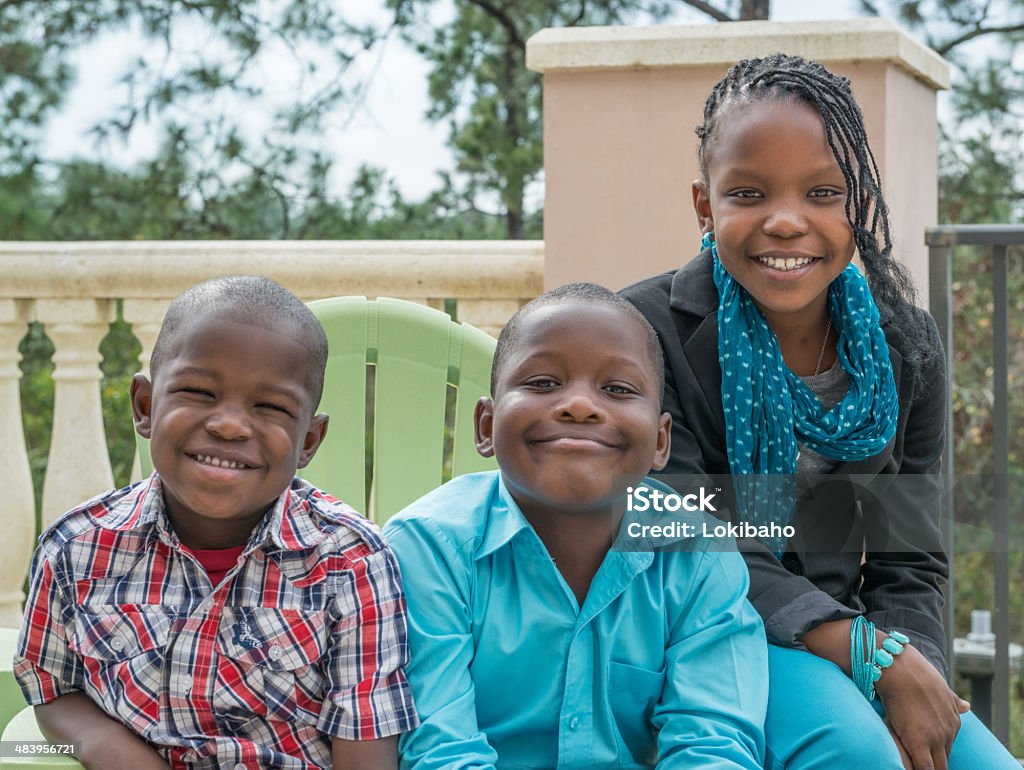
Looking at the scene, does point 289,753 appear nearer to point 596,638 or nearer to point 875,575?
point 596,638

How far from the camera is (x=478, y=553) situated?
198 centimetres

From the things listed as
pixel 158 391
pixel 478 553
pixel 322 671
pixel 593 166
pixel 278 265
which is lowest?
pixel 322 671

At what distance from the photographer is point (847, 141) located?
7.02ft

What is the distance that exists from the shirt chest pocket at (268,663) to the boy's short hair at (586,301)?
1.63 ft

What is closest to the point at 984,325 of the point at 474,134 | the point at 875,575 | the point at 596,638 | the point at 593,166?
the point at 474,134

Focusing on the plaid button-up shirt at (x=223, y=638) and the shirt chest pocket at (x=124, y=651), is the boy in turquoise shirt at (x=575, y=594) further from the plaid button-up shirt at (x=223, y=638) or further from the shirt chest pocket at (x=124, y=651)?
the shirt chest pocket at (x=124, y=651)

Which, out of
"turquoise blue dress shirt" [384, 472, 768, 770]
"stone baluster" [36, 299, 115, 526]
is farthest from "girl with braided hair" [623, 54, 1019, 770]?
"stone baluster" [36, 299, 115, 526]

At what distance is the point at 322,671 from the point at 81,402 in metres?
1.78

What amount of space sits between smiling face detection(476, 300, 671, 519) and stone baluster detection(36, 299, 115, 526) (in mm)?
A: 1771

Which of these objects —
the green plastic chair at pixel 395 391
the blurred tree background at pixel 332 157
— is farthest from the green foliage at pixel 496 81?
the green plastic chair at pixel 395 391

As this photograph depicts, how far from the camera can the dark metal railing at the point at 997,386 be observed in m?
3.19

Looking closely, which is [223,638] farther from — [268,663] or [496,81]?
[496,81]

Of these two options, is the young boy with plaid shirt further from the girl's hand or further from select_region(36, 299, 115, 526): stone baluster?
select_region(36, 299, 115, 526): stone baluster

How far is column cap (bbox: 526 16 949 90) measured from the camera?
2.94 m
